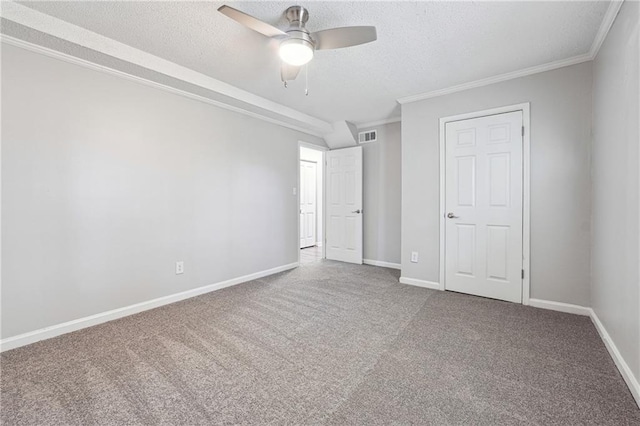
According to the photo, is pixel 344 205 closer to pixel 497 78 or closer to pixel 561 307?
pixel 497 78

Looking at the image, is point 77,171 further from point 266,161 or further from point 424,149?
point 424,149

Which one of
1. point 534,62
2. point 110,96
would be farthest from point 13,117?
point 534,62

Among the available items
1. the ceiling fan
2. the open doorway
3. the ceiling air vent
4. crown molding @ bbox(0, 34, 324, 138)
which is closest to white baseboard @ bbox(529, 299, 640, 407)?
the ceiling fan

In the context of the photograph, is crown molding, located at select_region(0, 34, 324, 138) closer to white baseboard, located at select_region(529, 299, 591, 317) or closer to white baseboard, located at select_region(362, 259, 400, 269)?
white baseboard, located at select_region(362, 259, 400, 269)

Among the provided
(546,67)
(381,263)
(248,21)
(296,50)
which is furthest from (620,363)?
(248,21)

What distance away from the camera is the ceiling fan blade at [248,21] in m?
1.62

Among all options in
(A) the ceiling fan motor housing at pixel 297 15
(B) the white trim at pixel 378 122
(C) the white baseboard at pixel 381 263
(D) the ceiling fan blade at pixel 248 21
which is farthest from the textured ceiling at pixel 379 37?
(C) the white baseboard at pixel 381 263

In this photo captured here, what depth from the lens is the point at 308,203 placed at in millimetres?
6961

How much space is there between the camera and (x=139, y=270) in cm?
278

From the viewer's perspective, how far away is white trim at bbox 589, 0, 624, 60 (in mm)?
1860

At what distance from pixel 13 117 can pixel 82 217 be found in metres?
0.85

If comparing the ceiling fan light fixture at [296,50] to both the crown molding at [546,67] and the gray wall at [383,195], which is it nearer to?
the crown molding at [546,67]

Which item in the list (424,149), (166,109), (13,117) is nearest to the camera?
(13,117)

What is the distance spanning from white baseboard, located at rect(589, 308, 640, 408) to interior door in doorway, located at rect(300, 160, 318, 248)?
523 centimetres
